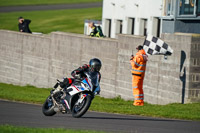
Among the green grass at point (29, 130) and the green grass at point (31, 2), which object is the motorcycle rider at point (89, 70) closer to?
the green grass at point (29, 130)

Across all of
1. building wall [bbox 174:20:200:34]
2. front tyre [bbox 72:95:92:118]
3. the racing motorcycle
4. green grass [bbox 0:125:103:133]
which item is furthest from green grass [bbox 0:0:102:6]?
green grass [bbox 0:125:103:133]

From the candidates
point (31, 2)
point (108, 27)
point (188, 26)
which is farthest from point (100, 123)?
point (31, 2)

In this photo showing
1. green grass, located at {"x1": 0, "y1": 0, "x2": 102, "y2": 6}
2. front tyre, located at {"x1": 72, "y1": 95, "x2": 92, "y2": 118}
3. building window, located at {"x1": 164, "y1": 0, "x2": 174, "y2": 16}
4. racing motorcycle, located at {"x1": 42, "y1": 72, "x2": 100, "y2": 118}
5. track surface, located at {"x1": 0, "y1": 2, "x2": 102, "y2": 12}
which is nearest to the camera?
front tyre, located at {"x1": 72, "y1": 95, "x2": 92, "y2": 118}

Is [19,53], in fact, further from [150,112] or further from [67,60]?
[150,112]

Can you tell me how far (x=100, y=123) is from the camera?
1245cm

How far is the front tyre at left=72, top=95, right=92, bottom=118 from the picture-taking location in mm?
12586

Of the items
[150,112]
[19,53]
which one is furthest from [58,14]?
[150,112]

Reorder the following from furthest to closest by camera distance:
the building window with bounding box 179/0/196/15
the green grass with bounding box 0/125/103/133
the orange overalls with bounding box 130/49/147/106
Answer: the building window with bounding box 179/0/196/15 → the orange overalls with bounding box 130/49/147/106 → the green grass with bounding box 0/125/103/133

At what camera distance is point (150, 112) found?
50.4ft

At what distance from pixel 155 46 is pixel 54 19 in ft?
144

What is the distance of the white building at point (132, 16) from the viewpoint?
3175cm

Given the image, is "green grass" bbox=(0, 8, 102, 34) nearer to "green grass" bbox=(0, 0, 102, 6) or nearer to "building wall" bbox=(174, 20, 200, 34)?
"green grass" bbox=(0, 0, 102, 6)

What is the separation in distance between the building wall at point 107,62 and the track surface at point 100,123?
432 centimetres

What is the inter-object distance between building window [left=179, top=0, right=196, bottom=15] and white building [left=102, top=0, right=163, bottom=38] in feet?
13.2
